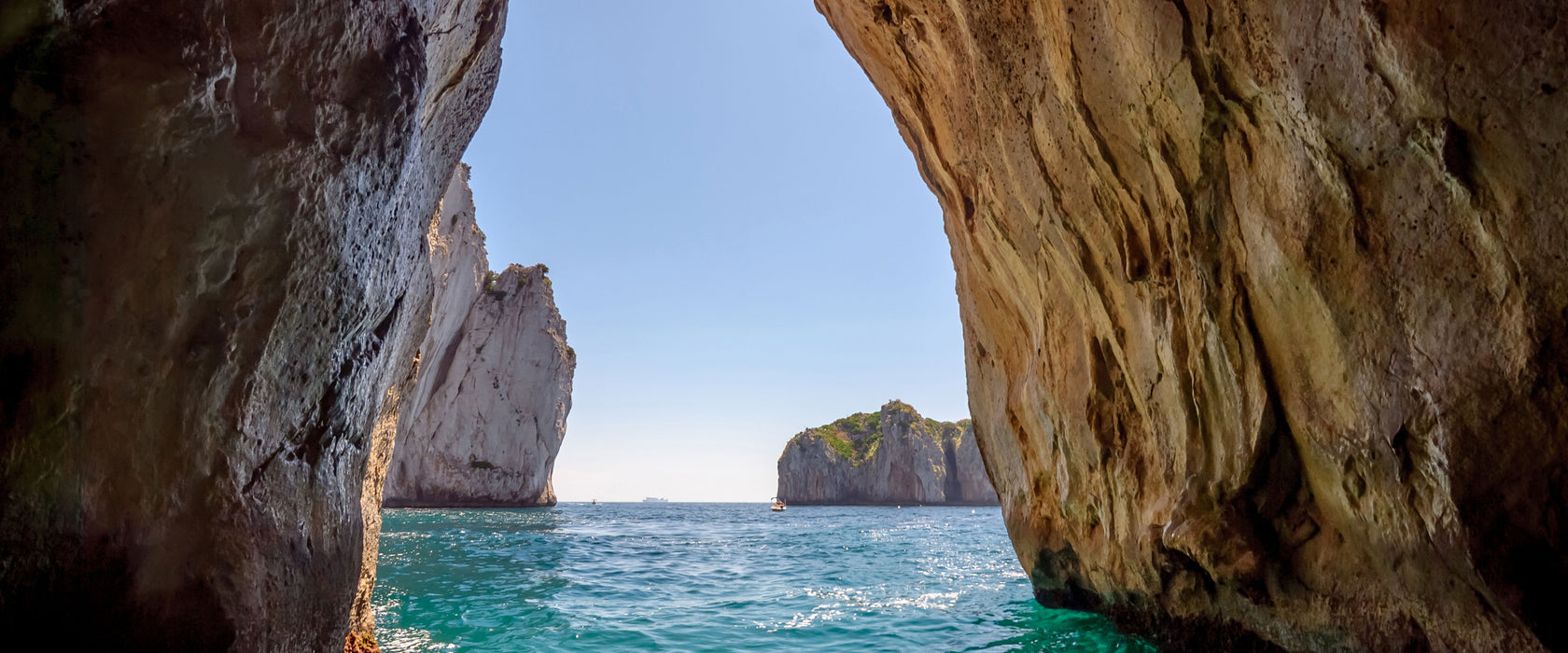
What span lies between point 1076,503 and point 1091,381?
6.84ft

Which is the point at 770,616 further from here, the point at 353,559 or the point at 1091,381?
the point at 353,559

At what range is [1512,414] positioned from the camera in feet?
11.6

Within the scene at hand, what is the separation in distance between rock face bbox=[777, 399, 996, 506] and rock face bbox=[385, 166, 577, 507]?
120ft

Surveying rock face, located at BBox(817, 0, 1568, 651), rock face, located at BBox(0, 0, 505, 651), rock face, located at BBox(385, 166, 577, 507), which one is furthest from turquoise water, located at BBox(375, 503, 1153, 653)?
rock face, located at BBox(385, 166, 577, 507)

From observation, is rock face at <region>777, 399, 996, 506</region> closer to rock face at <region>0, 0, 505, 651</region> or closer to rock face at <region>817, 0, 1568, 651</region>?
rock face at <region>817, 0, 1568, 651</region>

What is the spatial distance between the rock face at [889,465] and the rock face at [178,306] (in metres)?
76.9

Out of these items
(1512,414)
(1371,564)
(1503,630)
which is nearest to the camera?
(1512,414)

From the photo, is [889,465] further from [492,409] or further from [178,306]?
[178,306]

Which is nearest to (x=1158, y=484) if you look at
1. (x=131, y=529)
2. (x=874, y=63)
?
(x=874, y=63)

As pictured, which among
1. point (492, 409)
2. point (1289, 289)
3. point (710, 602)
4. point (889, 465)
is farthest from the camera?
point (889, 465)

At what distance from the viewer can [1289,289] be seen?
15.4 feet

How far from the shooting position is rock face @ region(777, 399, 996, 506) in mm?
78188

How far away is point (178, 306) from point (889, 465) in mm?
78842

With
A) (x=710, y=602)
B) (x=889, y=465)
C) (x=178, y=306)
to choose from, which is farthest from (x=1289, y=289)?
(x=889, y=465)
